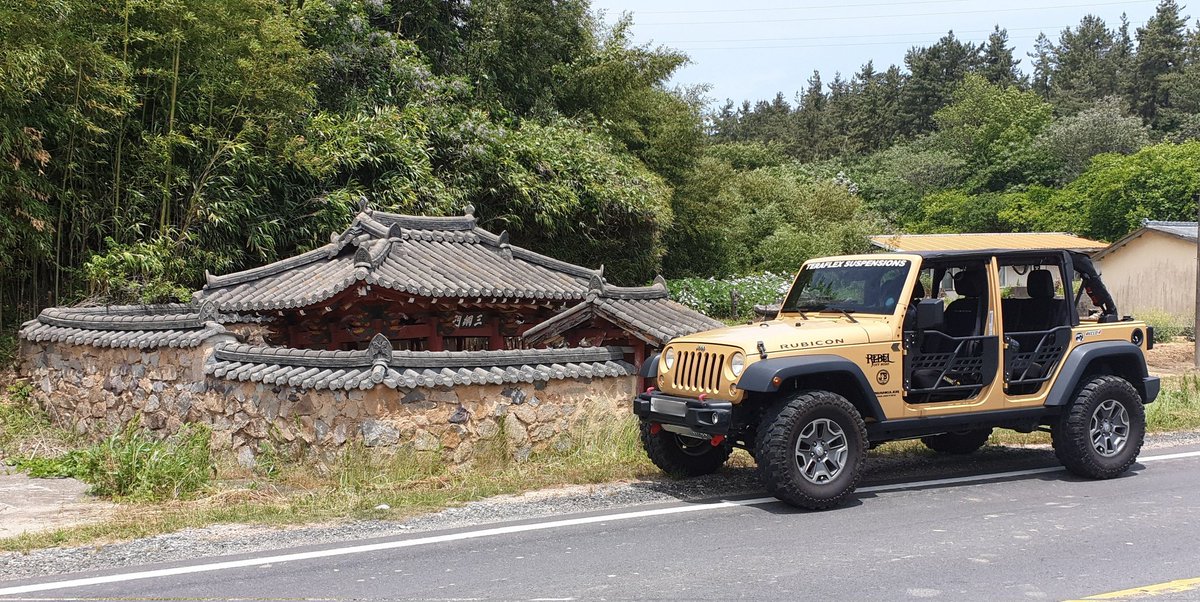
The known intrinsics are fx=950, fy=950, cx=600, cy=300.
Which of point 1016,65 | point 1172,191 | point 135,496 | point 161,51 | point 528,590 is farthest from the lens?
point 1016,65

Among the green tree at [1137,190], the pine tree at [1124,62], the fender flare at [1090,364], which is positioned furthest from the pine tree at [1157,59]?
the fender flare at [1090,364]

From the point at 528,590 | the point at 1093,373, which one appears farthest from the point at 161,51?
the point at 1093,373

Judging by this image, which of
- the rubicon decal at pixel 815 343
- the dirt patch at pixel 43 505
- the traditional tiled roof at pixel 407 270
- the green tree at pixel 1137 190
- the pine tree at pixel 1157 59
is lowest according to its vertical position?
the dirt patch at pixel 43 505

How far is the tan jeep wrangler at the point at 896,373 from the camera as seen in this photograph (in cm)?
759

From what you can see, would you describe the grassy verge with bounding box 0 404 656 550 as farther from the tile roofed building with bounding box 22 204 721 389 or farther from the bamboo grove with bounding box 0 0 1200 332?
the bamboo grove with bounding box 0 0 1200 332

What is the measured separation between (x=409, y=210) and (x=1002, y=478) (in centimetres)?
1274

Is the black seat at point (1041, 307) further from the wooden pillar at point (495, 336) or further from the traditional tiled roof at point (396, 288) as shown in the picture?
the wooden pillar at point (495, 336)

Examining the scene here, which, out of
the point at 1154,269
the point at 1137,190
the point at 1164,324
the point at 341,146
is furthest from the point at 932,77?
the point at 341,146

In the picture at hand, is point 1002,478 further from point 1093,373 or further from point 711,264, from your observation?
point 711,264

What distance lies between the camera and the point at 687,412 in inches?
304

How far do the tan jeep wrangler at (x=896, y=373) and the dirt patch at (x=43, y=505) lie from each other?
5.00m

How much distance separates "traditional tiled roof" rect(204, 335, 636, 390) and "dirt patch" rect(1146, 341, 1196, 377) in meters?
14.5

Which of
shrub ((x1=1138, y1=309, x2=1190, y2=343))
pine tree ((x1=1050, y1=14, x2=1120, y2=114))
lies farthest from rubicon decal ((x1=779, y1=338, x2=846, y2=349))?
pine tree ((x1=1050, y1=14, x2=1120, y2=114))

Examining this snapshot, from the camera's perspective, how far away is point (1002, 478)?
29.3ft
